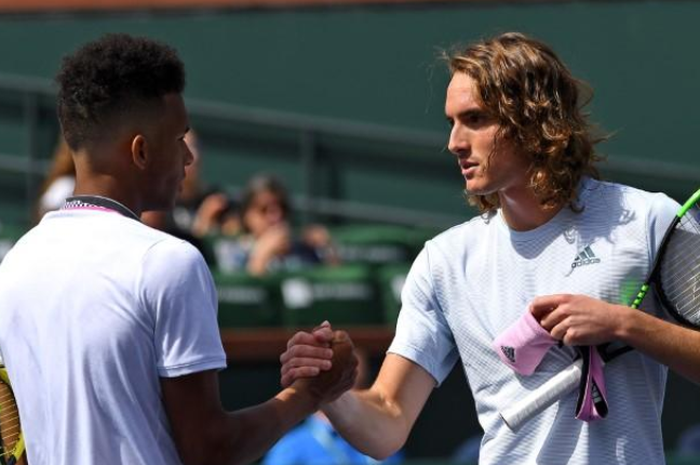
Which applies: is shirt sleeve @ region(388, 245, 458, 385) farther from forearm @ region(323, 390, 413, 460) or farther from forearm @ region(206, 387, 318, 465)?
forearm @ region(206, 387, 318, 465)

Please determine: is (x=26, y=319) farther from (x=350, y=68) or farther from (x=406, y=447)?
(x=350, y=68)

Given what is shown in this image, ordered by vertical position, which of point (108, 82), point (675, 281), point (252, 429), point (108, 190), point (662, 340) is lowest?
point (252, 429)

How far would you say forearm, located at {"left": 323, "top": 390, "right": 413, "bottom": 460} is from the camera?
4.23 meters

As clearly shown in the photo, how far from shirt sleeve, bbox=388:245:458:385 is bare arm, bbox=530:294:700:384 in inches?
20.6

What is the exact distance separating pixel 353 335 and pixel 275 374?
494 mm

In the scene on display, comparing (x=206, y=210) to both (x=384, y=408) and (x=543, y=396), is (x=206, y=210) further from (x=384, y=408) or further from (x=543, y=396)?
(x=543, y=396)

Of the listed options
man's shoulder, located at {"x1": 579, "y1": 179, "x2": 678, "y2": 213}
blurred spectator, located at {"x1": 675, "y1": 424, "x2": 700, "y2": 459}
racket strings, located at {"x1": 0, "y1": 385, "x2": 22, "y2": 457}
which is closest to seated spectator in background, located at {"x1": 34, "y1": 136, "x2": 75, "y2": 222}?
blurred spectator, located at {"x1": 675, "y1": 424, "x2": 700, "y2": 459}

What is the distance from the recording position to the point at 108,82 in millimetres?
3449

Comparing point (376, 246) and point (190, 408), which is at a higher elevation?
point (190, 408)

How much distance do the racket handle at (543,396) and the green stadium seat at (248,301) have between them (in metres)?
4.95

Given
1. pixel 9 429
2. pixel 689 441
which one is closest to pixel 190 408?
pixel 9 429

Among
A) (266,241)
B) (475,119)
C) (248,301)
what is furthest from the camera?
(266,241)

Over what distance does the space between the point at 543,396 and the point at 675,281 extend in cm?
44

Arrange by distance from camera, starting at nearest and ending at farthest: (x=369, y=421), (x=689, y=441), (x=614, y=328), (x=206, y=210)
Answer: (x=614, y=328) < (x=369, y=421) < (x=689, y=441) < (x=206, y=210)
